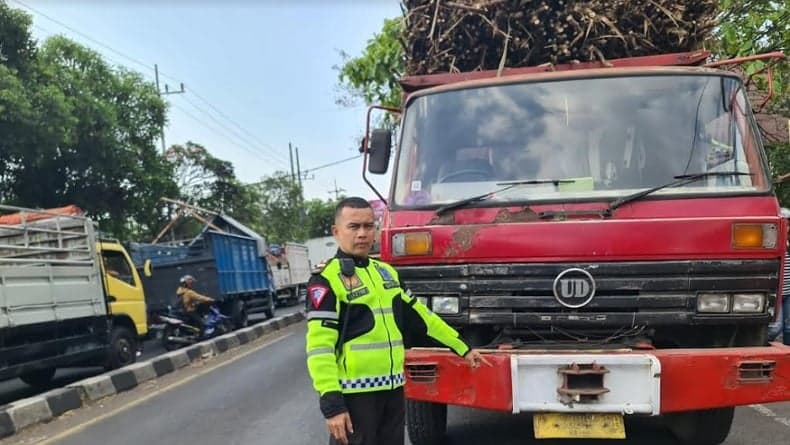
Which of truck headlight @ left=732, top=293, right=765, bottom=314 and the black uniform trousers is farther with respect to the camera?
truck headlight @ left=732, top=293, right=765, bottom=314

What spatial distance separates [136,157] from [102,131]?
1.67 metres

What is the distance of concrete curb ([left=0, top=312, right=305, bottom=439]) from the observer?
6453mm

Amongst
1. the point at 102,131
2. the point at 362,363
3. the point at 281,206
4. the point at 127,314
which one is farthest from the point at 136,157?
the point at 281,206

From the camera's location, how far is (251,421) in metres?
5.98

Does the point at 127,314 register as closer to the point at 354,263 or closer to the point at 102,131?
the point at 354,263

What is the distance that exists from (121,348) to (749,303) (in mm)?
8349

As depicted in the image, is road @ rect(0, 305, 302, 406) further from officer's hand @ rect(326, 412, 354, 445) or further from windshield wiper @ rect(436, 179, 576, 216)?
officer's hand @ rect(326, 412, 354, 445)

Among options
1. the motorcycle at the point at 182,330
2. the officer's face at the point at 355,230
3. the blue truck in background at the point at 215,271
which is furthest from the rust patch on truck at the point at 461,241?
the blue truck in background at the point at 215,271

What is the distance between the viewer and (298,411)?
6289mm

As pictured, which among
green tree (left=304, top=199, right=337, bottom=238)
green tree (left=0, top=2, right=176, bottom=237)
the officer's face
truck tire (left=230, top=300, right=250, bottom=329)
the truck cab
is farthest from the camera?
green tree (left=304, top=199, right=337, bottom=238)

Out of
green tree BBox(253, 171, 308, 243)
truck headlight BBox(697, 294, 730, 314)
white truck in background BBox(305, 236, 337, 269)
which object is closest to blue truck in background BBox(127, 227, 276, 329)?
truck headlight BBox(697, 294, 730, 314)

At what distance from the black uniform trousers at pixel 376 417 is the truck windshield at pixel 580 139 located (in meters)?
1.37

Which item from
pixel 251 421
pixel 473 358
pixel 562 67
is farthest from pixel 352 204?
pixel 251 421

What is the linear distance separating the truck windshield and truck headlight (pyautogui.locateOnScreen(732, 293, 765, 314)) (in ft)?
1.78
